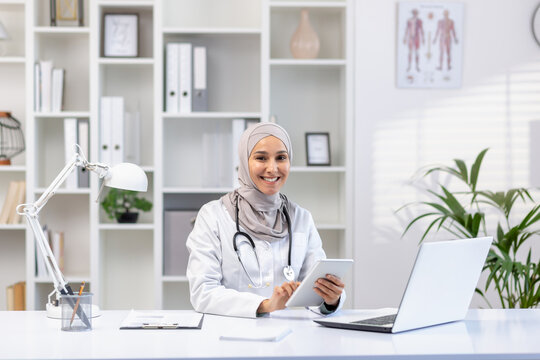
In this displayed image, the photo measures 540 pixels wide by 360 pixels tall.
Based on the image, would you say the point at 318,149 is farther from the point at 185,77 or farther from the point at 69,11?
the point at 69,11

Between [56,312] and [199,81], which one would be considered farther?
[199,81]

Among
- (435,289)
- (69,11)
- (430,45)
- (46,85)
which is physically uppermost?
(69,11)

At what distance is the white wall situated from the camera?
11.7ft

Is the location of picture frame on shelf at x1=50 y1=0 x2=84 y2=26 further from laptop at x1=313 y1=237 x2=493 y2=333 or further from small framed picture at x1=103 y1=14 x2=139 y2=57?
laptop at x1=313 y1=237 x2=493 y2=333

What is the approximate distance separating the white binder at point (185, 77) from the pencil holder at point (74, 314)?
Result: 1.98m

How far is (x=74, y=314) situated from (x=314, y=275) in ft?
2.14

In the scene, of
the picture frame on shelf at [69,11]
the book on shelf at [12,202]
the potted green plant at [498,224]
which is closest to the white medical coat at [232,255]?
the potted green plant at [498,224]

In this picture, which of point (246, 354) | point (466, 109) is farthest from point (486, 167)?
point (246, 354)

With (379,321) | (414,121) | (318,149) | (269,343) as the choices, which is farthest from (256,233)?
(414,121)

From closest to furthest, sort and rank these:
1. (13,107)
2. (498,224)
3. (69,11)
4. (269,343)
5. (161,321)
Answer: (269,343) → (161,321) → (498,224) → (69,11) → (13,107)

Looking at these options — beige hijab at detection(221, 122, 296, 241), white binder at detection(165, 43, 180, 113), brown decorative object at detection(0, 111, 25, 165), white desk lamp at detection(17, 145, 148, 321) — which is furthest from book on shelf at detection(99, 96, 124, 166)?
white desk lamp at detection(17, 145, 148, 321)

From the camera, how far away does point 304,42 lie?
3641 millimetres

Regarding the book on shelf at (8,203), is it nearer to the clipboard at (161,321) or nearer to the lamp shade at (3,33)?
the lamp shade at (3,33)

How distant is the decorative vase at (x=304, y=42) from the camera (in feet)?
12.0
